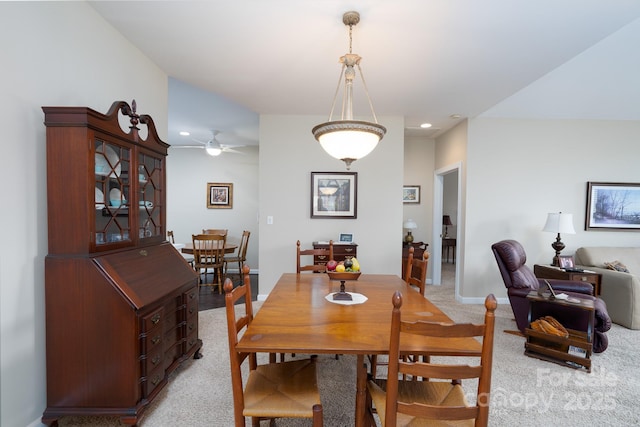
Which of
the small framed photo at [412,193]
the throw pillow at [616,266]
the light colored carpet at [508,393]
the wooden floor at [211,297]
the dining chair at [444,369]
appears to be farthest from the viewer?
the small framed photo at [412,193]

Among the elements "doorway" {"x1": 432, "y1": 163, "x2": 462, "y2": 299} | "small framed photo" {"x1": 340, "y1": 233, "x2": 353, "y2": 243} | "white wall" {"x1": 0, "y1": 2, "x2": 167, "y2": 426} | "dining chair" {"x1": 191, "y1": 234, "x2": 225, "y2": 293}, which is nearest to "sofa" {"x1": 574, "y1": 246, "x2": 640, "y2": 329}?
"doorway" {"x1": 432, "y1": 163, "x2": 462, "y2": 299}

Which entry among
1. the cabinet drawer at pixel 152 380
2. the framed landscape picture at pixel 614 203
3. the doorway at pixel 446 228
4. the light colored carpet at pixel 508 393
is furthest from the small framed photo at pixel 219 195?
the framed landscape picture at pixel 614 203

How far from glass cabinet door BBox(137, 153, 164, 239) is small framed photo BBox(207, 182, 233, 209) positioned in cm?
398

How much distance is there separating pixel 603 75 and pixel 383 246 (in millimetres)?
3394

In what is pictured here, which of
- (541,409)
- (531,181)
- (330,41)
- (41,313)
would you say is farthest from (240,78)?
(531,181)

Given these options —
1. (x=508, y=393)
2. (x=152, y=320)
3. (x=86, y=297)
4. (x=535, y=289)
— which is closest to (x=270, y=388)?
(x=152, y=320)

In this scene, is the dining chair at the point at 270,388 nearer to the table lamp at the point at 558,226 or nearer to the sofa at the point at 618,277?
the table lamp at the point at 558,226

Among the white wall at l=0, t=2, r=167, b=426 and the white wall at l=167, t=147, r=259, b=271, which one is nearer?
the white wall at l=0, t=2, r=167, b=426

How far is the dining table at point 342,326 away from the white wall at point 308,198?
77.4 inches

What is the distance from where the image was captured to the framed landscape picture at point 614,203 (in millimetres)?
4137

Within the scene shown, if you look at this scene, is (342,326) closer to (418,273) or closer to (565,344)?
(418,273)

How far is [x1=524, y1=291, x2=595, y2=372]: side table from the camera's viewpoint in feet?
8.02

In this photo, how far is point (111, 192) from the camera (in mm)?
1847

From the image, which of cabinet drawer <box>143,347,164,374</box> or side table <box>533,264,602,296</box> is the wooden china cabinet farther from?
side table <box>533,264,602,296</box>
